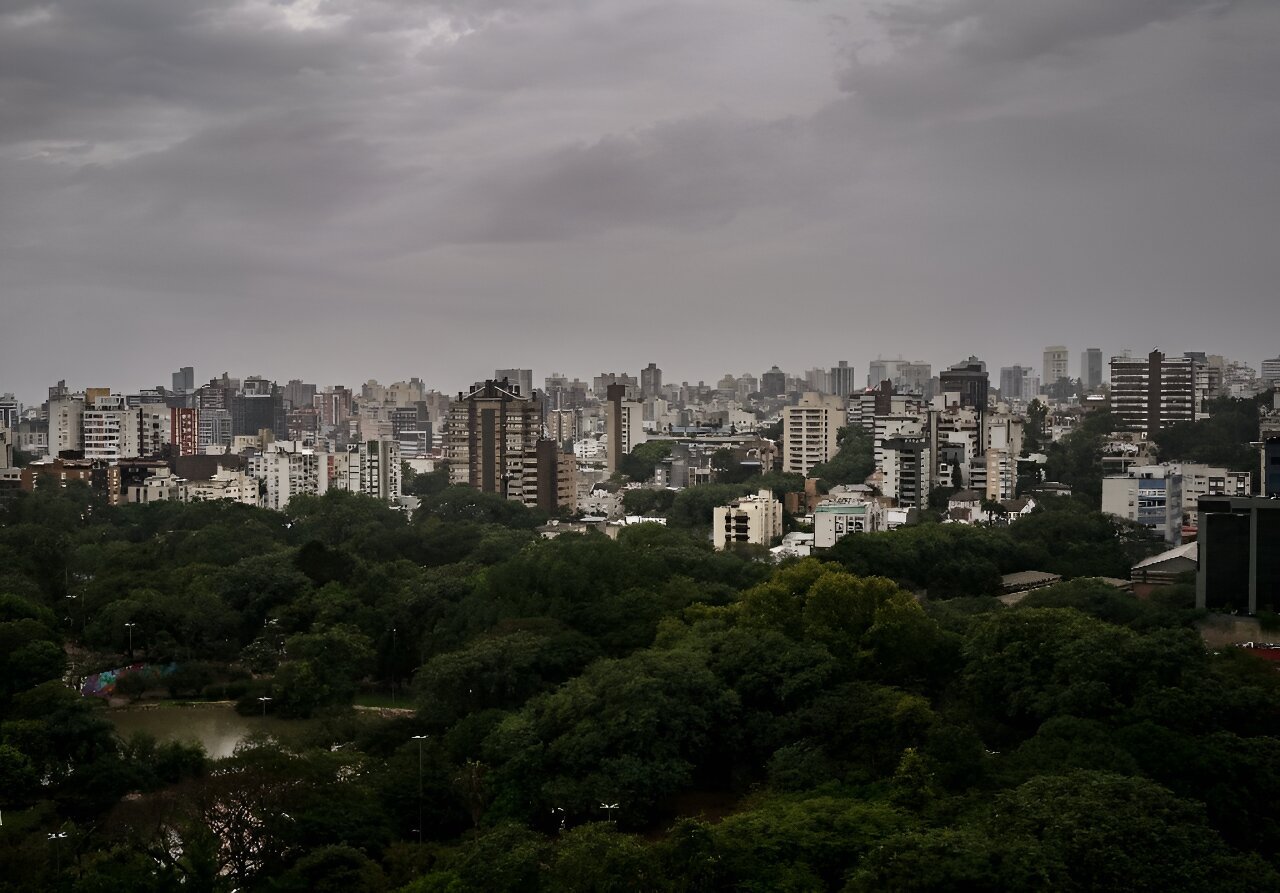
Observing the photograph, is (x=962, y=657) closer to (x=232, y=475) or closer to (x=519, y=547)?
(x=519, y=547)

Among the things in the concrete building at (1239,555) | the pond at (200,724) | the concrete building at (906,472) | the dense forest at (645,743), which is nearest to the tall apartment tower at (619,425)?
the concrete building at (906,472)

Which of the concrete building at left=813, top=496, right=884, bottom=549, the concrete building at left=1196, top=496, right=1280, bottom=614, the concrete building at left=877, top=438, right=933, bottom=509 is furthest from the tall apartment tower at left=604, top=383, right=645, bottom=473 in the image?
the concrete building at left=1196, top=496, right=1280, bottom=614

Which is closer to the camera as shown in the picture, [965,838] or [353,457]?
[965,838]

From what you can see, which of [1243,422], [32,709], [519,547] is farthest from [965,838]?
[1243,422]

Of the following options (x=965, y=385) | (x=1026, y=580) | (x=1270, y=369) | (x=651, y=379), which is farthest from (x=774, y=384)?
(x=1026, y=580)

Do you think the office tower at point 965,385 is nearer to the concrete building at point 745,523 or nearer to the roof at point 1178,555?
the concrete building at point 745,523
